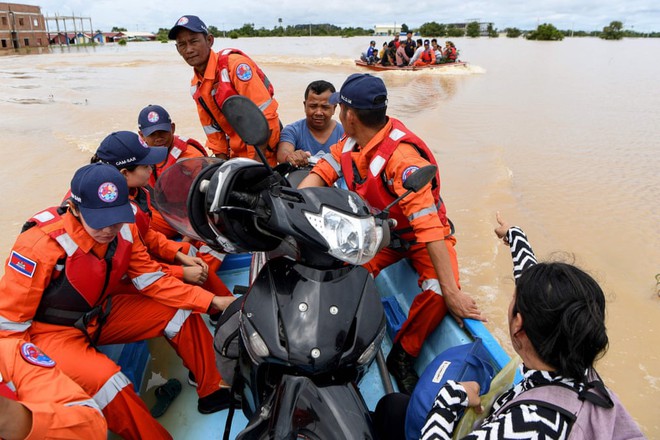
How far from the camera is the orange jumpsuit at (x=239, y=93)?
3.30m

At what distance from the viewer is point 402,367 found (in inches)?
90.3

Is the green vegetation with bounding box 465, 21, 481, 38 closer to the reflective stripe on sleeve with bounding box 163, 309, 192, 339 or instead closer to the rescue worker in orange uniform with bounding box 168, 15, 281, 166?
the rescue worker in orange uniform with bounding box 168, 15, 281, 166

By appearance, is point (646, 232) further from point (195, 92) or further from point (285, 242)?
point (285, 242)

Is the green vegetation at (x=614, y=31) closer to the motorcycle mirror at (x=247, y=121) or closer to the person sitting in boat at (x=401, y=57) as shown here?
the person sitting in boat at (x=401, y=57)

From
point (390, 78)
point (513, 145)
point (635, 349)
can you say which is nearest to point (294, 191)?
point (635, 349)

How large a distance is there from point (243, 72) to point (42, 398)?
2.44 meters

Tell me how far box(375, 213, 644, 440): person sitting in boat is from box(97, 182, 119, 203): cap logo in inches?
56.0

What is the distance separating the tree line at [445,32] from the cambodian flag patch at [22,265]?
42.4m

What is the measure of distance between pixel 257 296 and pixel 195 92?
2.49 metres

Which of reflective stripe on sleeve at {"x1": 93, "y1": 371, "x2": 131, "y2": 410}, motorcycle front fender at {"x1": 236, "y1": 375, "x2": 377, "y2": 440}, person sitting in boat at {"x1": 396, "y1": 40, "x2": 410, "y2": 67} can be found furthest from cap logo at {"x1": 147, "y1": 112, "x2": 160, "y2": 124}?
person sitting in boat at {"x1": 396, "y1": 40, "x2": 410, "y2": 67}

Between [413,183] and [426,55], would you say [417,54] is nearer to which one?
[426,55]

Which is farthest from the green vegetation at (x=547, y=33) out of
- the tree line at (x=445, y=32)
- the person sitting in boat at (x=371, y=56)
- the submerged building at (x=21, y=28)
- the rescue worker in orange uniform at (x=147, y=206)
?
the rescue worker in orange uniform at (x=147, y=206)

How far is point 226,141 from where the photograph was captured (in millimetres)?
3707

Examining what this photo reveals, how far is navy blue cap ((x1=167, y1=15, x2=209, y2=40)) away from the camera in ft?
10.5
